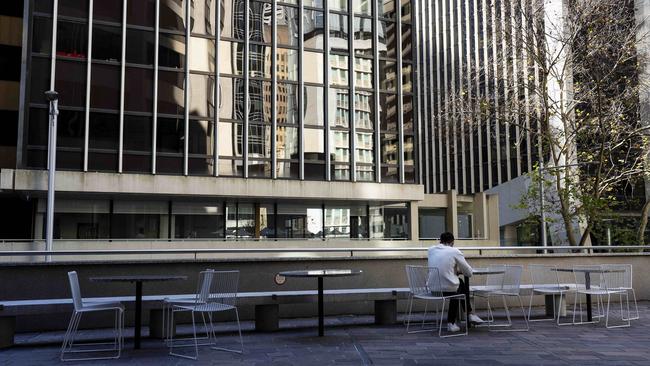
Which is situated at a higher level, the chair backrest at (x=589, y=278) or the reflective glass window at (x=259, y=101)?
the reflective glass window at (x=259, y=101)

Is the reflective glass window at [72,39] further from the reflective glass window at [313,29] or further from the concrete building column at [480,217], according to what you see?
the concrete building column at [480,217]

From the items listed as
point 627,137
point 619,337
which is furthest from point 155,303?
point 627,137

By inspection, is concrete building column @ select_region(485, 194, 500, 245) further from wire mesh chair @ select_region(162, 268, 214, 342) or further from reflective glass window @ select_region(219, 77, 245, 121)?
wire mesh chair @ select_region(162, 268, 214, 342)

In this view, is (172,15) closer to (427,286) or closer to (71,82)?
(71,82)

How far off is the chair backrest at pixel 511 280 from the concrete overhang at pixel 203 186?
20204mm

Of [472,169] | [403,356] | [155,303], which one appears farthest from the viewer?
[472,169]

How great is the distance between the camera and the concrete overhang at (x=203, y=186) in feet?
86.5

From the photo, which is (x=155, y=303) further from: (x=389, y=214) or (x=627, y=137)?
(x=389, y=214)

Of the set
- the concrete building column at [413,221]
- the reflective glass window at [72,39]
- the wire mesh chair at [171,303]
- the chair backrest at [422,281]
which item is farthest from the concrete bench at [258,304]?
the concrete building column at [413,221]

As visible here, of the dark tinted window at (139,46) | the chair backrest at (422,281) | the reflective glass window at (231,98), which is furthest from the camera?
the reflective glass window at (231,98)

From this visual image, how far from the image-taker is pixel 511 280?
→ 1095 cm

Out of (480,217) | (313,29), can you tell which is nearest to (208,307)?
(313,29)

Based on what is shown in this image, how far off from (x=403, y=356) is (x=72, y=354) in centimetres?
448

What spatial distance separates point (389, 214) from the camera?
35000mm
